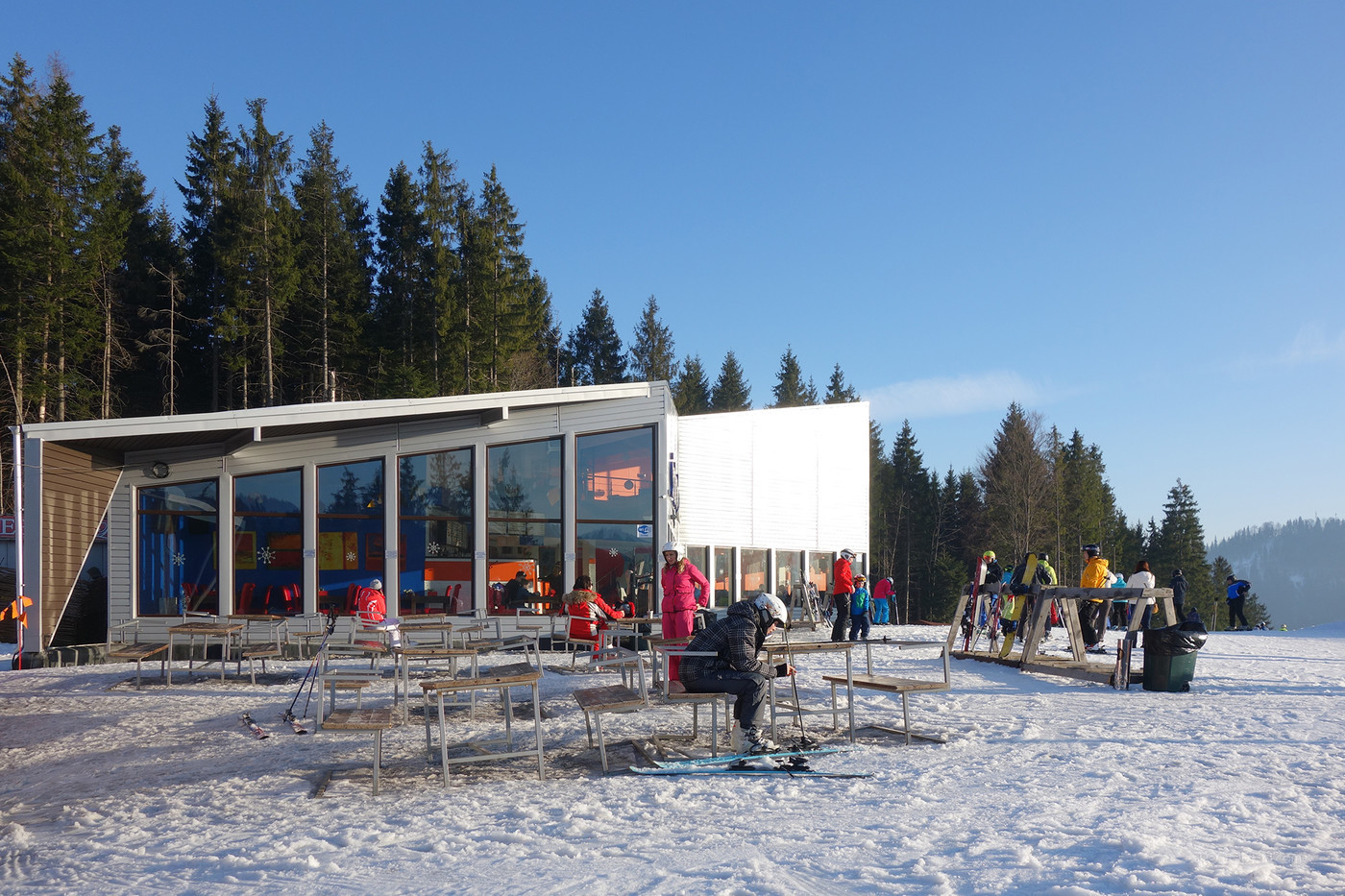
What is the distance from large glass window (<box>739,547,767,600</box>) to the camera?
21.7m

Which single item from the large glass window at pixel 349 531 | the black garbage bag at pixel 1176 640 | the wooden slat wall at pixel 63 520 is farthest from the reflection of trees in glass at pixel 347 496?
the black garbage bag at pixel 1176 640

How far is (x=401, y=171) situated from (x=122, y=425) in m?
27.6

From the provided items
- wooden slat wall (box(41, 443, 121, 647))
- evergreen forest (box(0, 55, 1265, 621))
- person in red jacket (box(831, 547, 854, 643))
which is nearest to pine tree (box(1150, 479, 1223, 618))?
evergreen forest (box(0, 55, 1265, 621))

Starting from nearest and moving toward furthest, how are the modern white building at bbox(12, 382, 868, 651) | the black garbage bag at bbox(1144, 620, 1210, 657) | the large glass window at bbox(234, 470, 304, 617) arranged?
the black garbage bag at bbox(1144, 620, 1210, 657) < the modern white building at bbox(12, 382, 868, 651) < the large glass window at bbox(234, 470, 304, 617)

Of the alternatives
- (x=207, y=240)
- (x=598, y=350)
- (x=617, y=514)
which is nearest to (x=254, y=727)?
(x=617, y=514)

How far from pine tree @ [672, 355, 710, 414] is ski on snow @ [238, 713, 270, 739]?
48331 mm

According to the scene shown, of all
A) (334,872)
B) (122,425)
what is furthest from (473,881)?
(122,425)

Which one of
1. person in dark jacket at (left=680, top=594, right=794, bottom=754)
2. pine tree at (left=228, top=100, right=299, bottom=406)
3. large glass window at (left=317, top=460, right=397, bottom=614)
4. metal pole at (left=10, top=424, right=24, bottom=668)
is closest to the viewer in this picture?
person in dark jacket at (left=680, top=594, right=794, bottom=754)

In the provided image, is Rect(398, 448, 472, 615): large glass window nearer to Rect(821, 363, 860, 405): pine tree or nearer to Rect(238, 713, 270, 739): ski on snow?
Rect(238, 713, 270, 739): ski on snow

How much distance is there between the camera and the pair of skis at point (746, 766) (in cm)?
636

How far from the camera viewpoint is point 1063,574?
51312 mm

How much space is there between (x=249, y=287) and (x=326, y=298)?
3.10 metres

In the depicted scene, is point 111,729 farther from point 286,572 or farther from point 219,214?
point 219,214

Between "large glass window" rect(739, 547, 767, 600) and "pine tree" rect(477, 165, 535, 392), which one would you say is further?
"pine tree" rect(477, 165, 535, 392)
